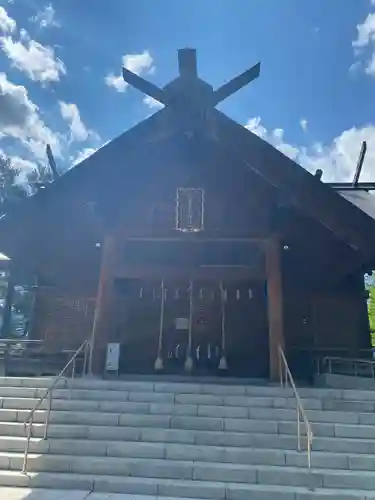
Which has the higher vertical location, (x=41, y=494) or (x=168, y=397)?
(x=168, y=397)

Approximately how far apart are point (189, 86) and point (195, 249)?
298cm

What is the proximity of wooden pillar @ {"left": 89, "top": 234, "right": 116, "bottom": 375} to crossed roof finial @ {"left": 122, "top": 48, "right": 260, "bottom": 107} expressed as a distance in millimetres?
2790

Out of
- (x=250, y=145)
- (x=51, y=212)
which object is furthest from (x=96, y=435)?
(x=250, y=145)

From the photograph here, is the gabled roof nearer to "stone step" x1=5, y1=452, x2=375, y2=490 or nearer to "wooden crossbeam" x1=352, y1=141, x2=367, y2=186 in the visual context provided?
"stone step" x1=5, y1=452, x2=375, y2=490

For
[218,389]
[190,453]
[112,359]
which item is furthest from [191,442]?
[112,359]

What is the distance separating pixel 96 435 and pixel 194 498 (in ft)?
4.82

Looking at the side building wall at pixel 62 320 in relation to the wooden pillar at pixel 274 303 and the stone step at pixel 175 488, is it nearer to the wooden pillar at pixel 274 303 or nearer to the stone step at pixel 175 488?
the wooden pillar at pixel 274 303

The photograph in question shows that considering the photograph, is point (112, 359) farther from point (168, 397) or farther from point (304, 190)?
point (304, 190)

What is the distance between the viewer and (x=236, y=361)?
29.3 feet

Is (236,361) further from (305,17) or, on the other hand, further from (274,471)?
(305,17)

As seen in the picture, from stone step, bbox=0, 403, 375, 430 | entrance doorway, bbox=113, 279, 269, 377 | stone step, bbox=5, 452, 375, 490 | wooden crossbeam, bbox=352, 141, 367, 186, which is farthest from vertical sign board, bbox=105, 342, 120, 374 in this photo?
wooden crossbeam, bbox=352, 141, 367, 186

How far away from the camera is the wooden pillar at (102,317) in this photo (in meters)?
6.68

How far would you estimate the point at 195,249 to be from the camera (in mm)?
7934

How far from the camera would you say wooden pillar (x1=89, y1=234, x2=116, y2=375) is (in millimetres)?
6676
